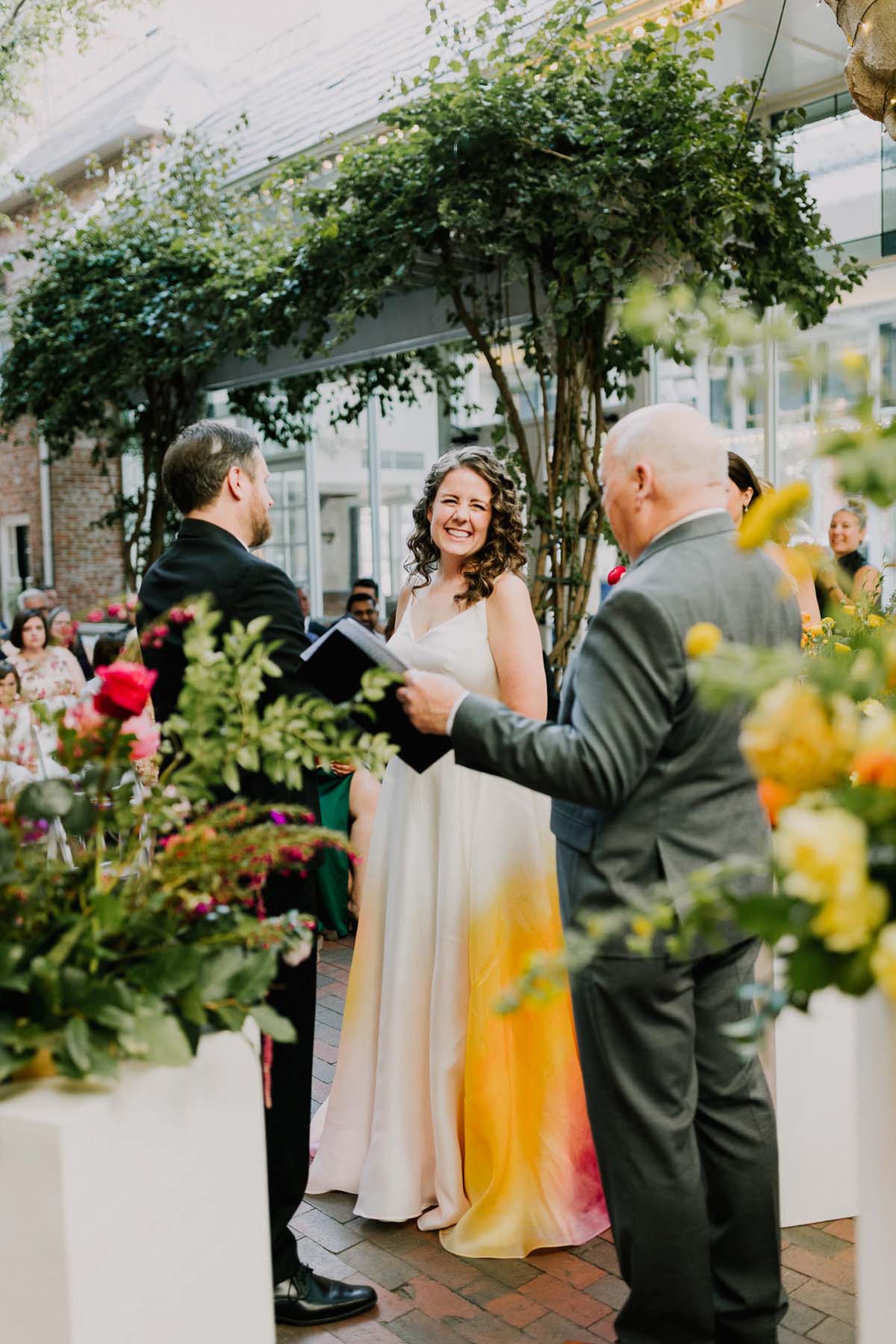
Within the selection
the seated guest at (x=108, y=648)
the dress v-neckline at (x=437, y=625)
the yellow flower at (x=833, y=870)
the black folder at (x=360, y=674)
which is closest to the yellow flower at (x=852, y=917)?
the yellow flower at (x=833, y=870)

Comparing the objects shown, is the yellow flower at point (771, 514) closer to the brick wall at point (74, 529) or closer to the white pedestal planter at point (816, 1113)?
the white pedestal planter at point (816, 1113)

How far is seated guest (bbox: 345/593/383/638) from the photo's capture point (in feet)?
25.6

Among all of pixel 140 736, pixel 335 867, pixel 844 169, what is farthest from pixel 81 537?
pixel 140 736

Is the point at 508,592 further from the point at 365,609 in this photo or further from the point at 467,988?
the point at 365,609

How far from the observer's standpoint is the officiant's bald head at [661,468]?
2010 mm

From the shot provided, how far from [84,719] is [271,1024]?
0.47m

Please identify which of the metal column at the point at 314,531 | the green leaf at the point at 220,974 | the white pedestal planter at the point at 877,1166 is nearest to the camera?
the white pedestal planter at the point at 877,1166

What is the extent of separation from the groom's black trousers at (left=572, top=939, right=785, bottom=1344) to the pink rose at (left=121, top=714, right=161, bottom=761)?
0.94m

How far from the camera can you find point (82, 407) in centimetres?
922

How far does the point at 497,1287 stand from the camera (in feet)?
8.70

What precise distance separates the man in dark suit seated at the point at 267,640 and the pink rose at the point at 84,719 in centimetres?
81

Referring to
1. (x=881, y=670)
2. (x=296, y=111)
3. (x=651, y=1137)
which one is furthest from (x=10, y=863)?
(x=296, y=111)

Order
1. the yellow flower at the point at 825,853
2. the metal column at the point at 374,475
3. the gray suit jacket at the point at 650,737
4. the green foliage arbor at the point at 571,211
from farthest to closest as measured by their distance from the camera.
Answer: the metal column at the point at 374,475 < the green foliage arbor at the point at 571,211 < the gray suit jacket at the point at 650,737 < the yellow flower at the point at 825,853

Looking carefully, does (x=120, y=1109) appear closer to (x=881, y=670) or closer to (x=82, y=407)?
(x=881, y=670)
